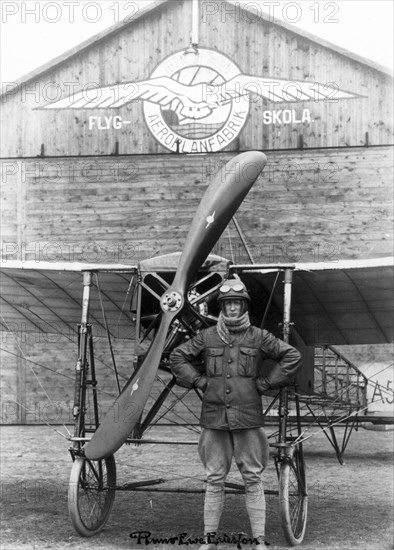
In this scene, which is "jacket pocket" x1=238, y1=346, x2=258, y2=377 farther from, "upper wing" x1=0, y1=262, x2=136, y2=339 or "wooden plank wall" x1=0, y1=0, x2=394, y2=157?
"wooden plank wall" x1=0, y1=0, x2=394, y2=157

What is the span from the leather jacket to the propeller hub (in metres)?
0.39

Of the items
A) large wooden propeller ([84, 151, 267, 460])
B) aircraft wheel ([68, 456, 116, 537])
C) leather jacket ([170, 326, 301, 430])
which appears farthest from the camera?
aircraft wheel ([68, 456, 116, 537])

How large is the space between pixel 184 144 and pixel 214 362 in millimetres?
9958

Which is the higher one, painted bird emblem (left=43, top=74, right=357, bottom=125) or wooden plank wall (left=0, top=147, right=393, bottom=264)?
painted bird emblem (left=43, top=74, right=357, bottom=125)

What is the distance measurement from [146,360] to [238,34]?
10.5m

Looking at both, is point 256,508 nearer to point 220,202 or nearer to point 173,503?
point 173,503

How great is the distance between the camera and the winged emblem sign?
599 inches

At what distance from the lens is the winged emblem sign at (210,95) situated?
15.2 m

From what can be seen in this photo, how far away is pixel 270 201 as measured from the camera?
50.3 ft

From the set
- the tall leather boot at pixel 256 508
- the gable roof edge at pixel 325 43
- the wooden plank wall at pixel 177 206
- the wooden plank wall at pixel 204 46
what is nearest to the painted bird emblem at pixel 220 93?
the wooden plank wall at pixel 204 46

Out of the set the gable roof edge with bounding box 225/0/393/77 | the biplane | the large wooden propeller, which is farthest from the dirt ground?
the gable roof edge with bounding box 225/0/393/77

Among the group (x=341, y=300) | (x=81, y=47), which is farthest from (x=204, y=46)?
(x=341, y=300)

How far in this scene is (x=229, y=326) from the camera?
6.14 m

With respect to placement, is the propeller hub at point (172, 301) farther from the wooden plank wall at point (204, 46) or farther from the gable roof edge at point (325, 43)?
the gable roof edge at point (325, 43)
